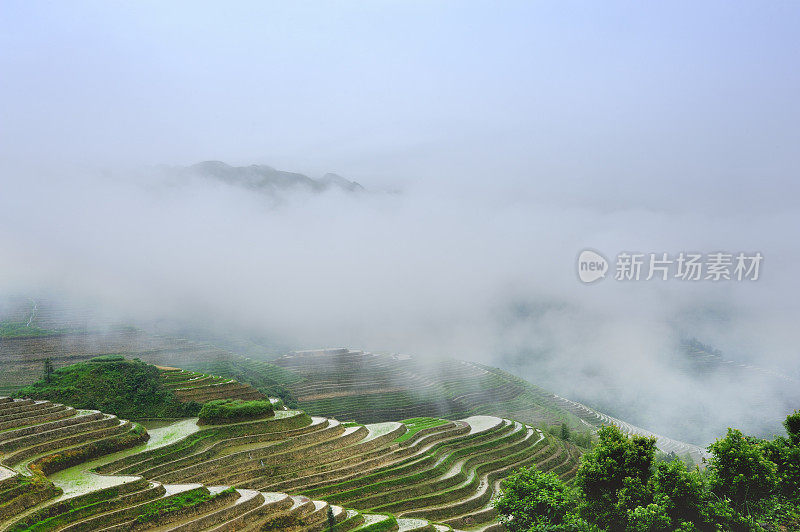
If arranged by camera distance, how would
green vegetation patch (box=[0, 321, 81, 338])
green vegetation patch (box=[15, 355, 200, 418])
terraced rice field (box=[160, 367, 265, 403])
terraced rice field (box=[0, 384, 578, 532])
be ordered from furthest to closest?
1. green vegetation patch (box=[0, 321, 81, 338])
2. terraced rice field (box=[160, 367, 265, 403])
3. green vegetation patch (box=[15, 355, 200, 418])
4. terraced rice field (box=[0, 384, 578, 532])

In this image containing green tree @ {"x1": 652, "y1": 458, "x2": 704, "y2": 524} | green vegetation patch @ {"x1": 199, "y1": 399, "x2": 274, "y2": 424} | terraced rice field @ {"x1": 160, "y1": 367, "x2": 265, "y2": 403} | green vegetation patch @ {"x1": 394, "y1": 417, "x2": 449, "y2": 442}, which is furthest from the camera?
green vegetation patch @ {"x1": 394, "y1": 417, "x2": 449, "y2": 442}

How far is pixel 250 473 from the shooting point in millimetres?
24969

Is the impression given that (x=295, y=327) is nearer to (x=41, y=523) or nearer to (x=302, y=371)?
(x=302, y=371)

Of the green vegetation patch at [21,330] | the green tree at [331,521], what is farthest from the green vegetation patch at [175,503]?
the green vegetation patch at [21,330]

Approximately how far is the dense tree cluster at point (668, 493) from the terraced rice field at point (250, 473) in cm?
596

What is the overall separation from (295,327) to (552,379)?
2452 inches

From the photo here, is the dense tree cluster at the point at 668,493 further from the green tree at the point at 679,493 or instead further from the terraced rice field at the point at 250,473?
the terraced rice field at the point at 250,473

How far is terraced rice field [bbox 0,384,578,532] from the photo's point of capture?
1596 cm

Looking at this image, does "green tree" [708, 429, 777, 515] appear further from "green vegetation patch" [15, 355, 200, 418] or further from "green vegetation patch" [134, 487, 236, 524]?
"green vegetation patch" [15, 355, 200, 418]

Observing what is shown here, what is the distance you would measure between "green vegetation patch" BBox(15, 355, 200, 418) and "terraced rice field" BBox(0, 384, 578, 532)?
2119 mm

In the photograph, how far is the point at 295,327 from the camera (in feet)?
331

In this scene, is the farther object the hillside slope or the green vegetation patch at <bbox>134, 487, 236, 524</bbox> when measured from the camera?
the hillside slope

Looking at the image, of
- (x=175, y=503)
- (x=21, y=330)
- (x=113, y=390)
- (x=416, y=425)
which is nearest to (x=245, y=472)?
(x=175, y=503)

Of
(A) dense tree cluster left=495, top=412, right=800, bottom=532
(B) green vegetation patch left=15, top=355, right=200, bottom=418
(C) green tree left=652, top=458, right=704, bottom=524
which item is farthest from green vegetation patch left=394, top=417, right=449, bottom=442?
(C) green tree left=652, top=458, right=704, bottom=524
